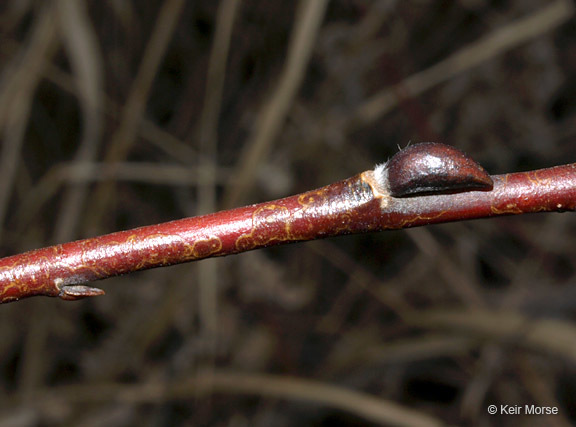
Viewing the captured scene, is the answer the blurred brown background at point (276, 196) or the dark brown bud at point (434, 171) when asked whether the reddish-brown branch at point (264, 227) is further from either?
the blurred brown background at point (276, 196)

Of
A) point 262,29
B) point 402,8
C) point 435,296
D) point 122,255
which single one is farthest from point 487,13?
point 122,255

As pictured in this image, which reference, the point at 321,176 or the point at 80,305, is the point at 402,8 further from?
the point at 80,305

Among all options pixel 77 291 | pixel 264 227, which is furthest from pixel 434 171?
pixel 77 291

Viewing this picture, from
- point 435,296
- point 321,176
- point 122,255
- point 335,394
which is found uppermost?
point 321,176

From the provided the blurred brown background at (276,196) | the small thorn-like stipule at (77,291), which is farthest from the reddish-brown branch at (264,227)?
the blurred brown background at (276,196)

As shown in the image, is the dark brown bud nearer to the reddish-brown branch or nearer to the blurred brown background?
the reddish-brown branch

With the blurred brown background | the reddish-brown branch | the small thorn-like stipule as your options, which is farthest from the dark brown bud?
the blurred brown background
